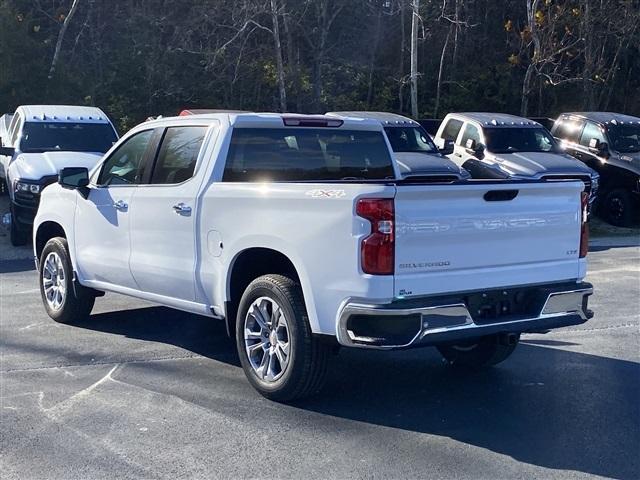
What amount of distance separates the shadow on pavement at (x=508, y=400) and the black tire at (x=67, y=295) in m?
0.74

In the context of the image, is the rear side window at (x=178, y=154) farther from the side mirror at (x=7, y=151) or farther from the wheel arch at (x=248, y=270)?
the side mirror at (x=7, y=151)

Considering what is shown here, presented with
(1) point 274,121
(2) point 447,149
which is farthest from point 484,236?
(2) point 447,149

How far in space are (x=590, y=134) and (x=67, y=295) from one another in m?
12.8

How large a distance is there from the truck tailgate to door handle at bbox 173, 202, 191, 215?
201 centimetres

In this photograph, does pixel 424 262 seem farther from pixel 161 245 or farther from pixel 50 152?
pixel 50 152

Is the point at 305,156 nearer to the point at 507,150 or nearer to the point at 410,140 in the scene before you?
the point at 410,140

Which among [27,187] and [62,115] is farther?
[62,115]

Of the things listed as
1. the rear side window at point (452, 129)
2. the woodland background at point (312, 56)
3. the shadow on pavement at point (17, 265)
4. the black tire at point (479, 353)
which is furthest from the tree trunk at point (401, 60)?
the black tire at point (479, 353)

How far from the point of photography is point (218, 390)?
641 cm

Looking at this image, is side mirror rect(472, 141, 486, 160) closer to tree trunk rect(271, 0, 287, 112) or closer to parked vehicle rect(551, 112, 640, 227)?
parked vehicle rect(551, 112, 640, 227)

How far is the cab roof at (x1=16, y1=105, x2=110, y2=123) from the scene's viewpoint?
15.2m

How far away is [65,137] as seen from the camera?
1500 centimetres

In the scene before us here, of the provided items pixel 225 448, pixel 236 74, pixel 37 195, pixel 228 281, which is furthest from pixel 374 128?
pixel 236 74

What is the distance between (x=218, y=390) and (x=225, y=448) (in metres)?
1.19
